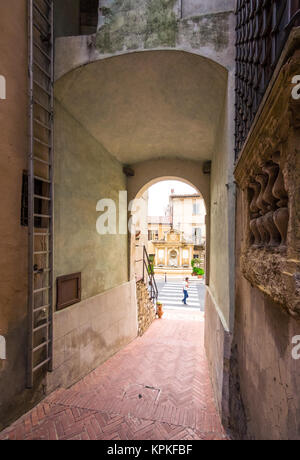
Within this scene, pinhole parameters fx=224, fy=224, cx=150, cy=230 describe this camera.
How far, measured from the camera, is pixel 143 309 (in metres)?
8.89

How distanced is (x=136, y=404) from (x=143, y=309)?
16.4 ft

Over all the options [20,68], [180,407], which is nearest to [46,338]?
[180,407]

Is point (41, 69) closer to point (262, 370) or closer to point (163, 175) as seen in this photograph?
point (163, 175)

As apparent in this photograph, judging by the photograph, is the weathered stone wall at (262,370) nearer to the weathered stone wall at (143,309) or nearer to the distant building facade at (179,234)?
the weathered stone wall at (143,309)

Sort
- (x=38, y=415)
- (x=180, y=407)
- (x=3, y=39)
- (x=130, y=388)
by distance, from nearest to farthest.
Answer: (x=3, y=39) < (x=38, y=415) < (x=180, y=407) < (x=130, y=388)

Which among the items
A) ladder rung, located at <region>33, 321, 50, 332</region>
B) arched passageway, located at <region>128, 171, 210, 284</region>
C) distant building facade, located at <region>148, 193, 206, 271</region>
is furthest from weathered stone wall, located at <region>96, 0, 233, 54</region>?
distant building facade, located at <region>148, 193, 206, 271</region>

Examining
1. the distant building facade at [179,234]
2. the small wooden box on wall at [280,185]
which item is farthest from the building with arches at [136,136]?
the distant building facade at [179,234]

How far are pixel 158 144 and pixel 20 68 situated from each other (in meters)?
4.04

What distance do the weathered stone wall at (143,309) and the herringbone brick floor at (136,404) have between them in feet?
5.64

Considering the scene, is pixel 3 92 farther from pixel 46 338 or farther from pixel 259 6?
pixel 46 338

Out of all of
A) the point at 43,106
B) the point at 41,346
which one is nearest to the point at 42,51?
the point at 43,106

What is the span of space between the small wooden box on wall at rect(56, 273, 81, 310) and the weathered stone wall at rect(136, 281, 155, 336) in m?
4.02

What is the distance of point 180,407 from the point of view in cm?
383

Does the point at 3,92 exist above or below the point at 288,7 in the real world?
above
